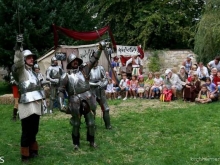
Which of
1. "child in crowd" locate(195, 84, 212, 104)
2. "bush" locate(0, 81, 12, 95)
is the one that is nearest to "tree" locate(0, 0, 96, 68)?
"bush" locate(0, 81, 12, 95)

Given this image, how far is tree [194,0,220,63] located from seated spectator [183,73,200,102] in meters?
3.90

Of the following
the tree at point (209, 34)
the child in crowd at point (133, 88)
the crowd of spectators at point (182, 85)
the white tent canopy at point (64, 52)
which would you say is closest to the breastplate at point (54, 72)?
the white tent canopy at point (64, 52)

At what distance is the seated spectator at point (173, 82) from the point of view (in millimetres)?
12177

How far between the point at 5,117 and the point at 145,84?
4.97 meters

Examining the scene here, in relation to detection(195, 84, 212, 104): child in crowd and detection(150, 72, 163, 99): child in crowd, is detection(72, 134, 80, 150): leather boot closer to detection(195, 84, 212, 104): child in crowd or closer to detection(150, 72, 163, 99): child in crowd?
detection(195, 84, 212, 104): child in crowd

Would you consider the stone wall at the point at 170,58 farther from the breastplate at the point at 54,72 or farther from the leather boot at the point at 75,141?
the leather boot at the point at 75,141

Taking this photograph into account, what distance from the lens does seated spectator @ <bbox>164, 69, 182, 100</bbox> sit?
1218cm

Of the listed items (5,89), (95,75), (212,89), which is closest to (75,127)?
(95,75)

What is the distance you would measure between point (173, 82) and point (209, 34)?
396 cm

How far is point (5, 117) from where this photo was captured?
10367 millimetres

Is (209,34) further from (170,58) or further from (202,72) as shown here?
(170,58)

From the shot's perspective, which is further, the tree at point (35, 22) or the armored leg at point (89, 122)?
the tree at point (35, 22)

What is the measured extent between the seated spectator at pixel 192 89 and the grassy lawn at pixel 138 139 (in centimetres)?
85

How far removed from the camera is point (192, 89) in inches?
453
